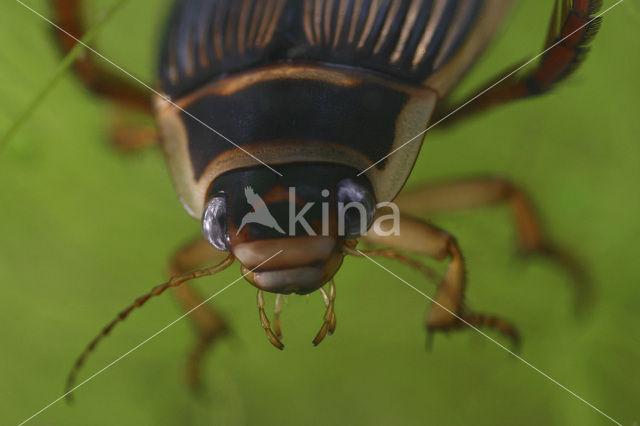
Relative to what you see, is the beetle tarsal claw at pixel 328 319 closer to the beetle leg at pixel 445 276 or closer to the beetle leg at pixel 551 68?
the beetle leg at pixel 445 276

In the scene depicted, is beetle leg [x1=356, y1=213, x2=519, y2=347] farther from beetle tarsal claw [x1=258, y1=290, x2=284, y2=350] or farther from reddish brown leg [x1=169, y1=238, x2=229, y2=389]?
reddish brown leg [x1=169, y1=238, x2=229, y2=389]

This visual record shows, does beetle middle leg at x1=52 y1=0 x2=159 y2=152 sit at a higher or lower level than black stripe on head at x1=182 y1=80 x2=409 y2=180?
lower

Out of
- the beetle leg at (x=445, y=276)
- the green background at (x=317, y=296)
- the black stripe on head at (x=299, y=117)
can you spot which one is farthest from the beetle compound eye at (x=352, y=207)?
the green background at (x=317, y=296)

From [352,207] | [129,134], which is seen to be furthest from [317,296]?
[129,134]

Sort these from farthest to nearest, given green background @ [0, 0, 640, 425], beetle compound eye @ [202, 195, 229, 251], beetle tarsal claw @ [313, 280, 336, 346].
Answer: green background @ [0, 0, 640, 425], beetle tarsal claw @ [313, 280, 336, 346], beetle compound eye @ [202, 195, 229, 251]

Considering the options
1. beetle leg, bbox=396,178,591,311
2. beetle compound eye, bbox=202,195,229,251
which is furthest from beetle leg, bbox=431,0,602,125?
beetle compound eye, bbox=202,195,229,251

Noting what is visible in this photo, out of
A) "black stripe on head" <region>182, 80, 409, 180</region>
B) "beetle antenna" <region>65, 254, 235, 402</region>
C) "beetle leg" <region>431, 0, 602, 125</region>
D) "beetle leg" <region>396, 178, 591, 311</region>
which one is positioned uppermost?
"beetle leg" <region>431, 0, 602, 125</region>
